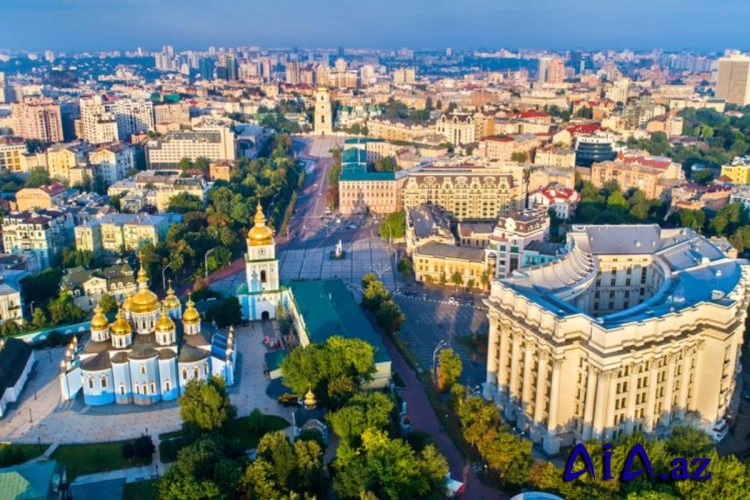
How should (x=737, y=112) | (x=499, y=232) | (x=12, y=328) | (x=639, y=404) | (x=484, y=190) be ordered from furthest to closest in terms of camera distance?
(x=737, y=112), (x=484, y=190), (x=499, y=232), (x=12, y=328), (x=639, y=404)

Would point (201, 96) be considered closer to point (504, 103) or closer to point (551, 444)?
point (504, 103)

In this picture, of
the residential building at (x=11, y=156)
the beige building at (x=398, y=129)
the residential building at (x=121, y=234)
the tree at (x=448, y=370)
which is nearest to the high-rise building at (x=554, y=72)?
the beige building at (x=398, y=129)

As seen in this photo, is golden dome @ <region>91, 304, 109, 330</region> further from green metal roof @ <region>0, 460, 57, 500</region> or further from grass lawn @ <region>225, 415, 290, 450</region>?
green metal roof @ <region>0, 460, 57, 500</region>

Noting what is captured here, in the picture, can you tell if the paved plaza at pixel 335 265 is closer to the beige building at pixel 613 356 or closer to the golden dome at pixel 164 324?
the golden dome at pixel 164 324

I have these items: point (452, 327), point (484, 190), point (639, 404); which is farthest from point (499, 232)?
point (639, 404)

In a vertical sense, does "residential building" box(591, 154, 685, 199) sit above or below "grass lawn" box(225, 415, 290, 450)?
above

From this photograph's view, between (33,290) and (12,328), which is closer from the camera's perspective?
(12,328)

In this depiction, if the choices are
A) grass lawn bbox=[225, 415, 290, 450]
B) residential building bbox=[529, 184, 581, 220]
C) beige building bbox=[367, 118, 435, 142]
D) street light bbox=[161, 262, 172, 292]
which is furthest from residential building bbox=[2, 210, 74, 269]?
beige building bbox=[367, 118, 435, 142]
